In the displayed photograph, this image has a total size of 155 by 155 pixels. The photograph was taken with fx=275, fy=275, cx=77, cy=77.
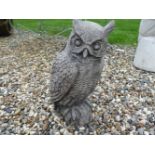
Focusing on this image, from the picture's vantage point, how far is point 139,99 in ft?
11.0

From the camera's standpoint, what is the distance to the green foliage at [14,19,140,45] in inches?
239

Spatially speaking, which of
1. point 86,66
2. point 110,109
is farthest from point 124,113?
point 86,66

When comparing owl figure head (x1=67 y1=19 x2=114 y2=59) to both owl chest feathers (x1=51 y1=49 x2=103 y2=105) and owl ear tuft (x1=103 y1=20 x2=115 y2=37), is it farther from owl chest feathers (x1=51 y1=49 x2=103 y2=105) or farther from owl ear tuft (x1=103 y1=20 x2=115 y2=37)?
owl chest feathers (x1=51 y1=49 x2=103 y2=105)

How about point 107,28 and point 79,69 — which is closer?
point 107,28

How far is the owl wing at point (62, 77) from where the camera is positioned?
2.31m

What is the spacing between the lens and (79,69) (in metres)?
2.30

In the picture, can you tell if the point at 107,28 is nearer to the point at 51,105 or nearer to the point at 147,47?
the point at 51,105

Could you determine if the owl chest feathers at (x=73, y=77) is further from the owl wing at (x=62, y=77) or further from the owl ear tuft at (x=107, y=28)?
the owl ear tuft at (x=107, y=28)

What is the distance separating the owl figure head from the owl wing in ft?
0.53

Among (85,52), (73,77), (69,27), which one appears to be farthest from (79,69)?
(69,27)

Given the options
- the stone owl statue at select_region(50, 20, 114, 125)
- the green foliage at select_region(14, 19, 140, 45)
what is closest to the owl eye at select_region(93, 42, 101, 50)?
the stone owl statue at select_region(50, 20, 114, 125)

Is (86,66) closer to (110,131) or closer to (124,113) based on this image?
(110,131)

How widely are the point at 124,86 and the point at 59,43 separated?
2269mm

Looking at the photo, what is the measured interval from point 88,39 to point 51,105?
1.21 metres
